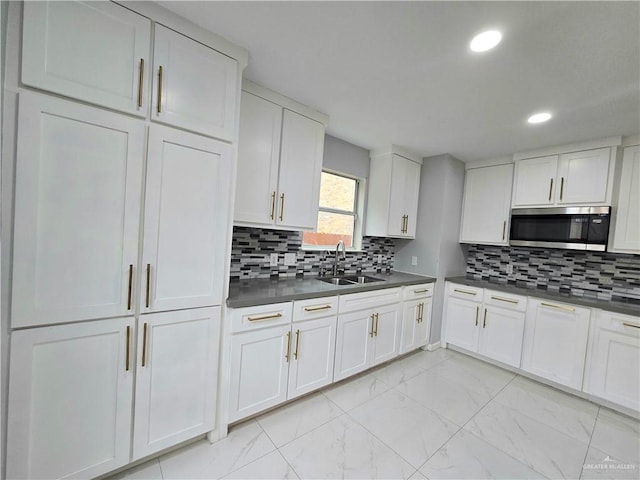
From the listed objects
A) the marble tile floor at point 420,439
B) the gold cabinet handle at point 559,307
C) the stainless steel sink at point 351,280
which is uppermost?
the stainless steel sink at point 351,280

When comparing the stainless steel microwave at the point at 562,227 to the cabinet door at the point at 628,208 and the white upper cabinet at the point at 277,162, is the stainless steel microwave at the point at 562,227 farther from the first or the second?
the white upper cabinet at the point at 277,162

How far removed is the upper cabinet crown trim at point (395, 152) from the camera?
3006mm

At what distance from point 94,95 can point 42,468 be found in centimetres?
167

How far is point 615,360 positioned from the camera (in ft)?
7.28

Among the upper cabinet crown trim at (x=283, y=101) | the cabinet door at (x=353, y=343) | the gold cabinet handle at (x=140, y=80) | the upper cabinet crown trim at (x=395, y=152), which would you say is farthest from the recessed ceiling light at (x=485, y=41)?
the cabinet door at (x=353, y=343)

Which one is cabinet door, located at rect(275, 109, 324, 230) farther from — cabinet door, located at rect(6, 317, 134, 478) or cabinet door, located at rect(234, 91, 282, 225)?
cabinet door, located at rect(6, 317, 134, 478)

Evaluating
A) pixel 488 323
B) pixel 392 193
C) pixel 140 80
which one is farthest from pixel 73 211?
pixel 488 323

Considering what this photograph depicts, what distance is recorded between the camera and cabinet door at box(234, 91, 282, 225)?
191cm

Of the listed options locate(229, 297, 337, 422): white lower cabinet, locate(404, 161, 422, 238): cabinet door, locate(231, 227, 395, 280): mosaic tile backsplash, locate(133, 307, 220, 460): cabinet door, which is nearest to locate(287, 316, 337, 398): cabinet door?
locate(229, 297, 337, 422): white lower cabinet

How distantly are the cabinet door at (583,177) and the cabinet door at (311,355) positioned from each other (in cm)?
269

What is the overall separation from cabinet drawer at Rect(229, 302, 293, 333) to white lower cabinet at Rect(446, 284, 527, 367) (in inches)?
92.7

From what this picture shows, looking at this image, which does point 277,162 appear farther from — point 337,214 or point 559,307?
point 559,307

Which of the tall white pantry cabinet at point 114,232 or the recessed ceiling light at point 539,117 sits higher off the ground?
the recessed ceiling light at point 539,117

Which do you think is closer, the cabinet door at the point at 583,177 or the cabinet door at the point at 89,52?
the cabinet door at the point at 89,52
